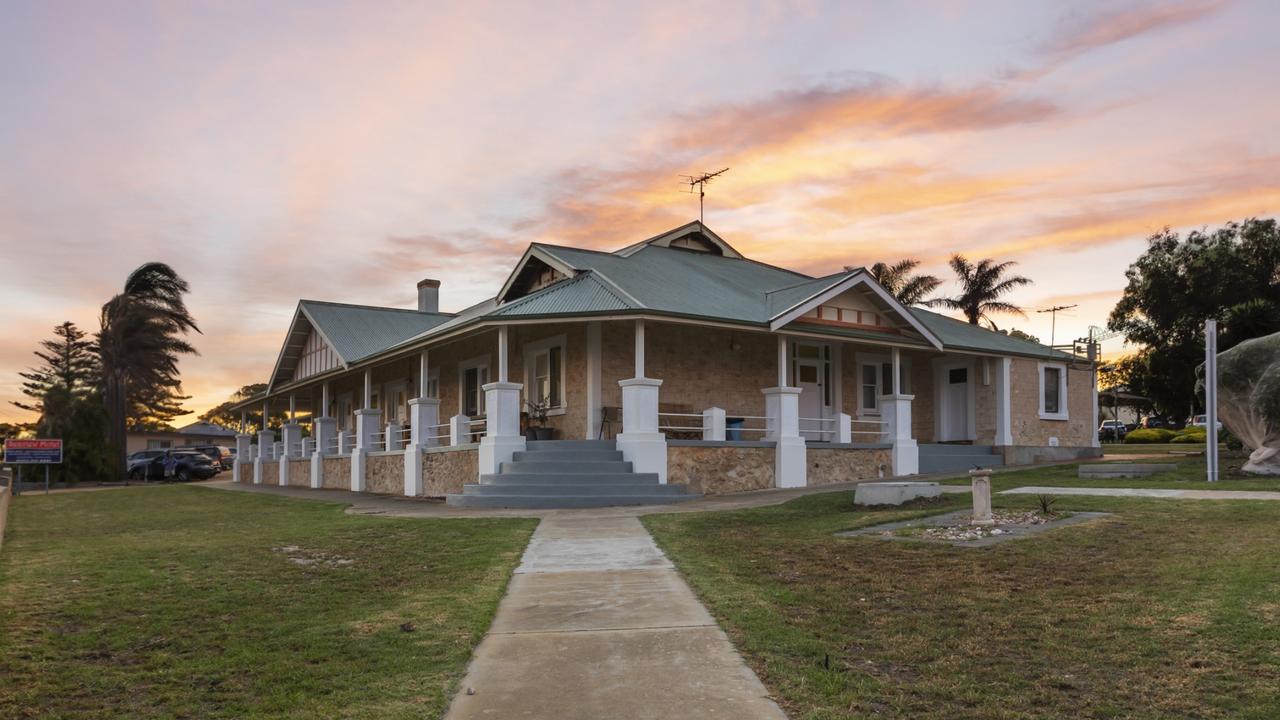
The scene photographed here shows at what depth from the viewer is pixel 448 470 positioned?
22.1m

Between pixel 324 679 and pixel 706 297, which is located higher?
pixel 706 297

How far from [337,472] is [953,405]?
18.4m

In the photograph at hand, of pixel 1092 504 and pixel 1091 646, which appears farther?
pixel 1092 504

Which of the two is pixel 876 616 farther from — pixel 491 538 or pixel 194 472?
pixel 194 472

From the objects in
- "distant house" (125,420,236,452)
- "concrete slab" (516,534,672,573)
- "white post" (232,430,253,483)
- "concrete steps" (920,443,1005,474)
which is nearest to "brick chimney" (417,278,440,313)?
"white post" (232,430,253,483)

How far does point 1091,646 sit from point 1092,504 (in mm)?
6843

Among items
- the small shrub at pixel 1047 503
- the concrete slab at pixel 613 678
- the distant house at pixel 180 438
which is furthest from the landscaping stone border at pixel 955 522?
the distant house at pixel 180 438

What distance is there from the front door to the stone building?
5 cm

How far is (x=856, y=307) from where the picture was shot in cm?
2417

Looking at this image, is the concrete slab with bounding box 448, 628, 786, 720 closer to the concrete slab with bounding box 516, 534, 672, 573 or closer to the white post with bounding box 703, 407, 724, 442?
the concrete slab with bounding box 516, 534, 672, 573

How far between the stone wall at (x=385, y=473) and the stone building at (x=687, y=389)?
0.33ft

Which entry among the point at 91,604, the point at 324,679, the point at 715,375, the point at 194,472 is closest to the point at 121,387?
the point at 194,472

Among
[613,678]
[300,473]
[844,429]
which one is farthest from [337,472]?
[613,678]

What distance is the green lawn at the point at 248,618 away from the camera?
557 cm
